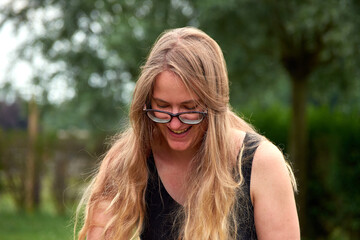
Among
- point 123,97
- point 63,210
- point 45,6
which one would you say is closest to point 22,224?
point 63,210

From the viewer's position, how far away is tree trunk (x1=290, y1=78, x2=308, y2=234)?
799 centimetres

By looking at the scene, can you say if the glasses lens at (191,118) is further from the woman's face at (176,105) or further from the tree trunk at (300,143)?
the tree trunk at (300,143)

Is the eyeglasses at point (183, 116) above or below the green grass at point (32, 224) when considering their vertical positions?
above

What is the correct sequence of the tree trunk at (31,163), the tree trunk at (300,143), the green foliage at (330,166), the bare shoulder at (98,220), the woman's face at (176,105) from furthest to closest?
the tree trunk at (31,163), the tree trunk at (300,143), the green foliage at (330,166), the bare shoulder at (98,220), the woman's face at (176,105)

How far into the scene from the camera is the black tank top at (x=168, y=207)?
2.50 meters

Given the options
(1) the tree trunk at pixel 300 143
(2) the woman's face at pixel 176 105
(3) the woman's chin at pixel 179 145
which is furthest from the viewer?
(1) the tree trunk at pixel 300 143

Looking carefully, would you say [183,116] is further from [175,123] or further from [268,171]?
[268,171]

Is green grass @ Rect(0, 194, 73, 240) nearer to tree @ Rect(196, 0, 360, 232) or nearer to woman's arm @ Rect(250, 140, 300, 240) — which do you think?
tree @ Rect(196, 0, 360, 232)

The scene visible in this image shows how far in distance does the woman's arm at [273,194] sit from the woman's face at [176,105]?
0.28 metres

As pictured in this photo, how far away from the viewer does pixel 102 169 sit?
279cm

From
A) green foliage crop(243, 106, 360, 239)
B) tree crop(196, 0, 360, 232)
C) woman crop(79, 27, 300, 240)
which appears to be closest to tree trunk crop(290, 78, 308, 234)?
tree crop(196, 0, 360, 232)

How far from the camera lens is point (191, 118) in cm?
239

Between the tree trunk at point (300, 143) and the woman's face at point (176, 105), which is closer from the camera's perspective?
the woman's face at point (176, 105)

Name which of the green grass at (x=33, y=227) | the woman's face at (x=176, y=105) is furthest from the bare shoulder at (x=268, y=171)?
the green grass at (x=33, y=227)
